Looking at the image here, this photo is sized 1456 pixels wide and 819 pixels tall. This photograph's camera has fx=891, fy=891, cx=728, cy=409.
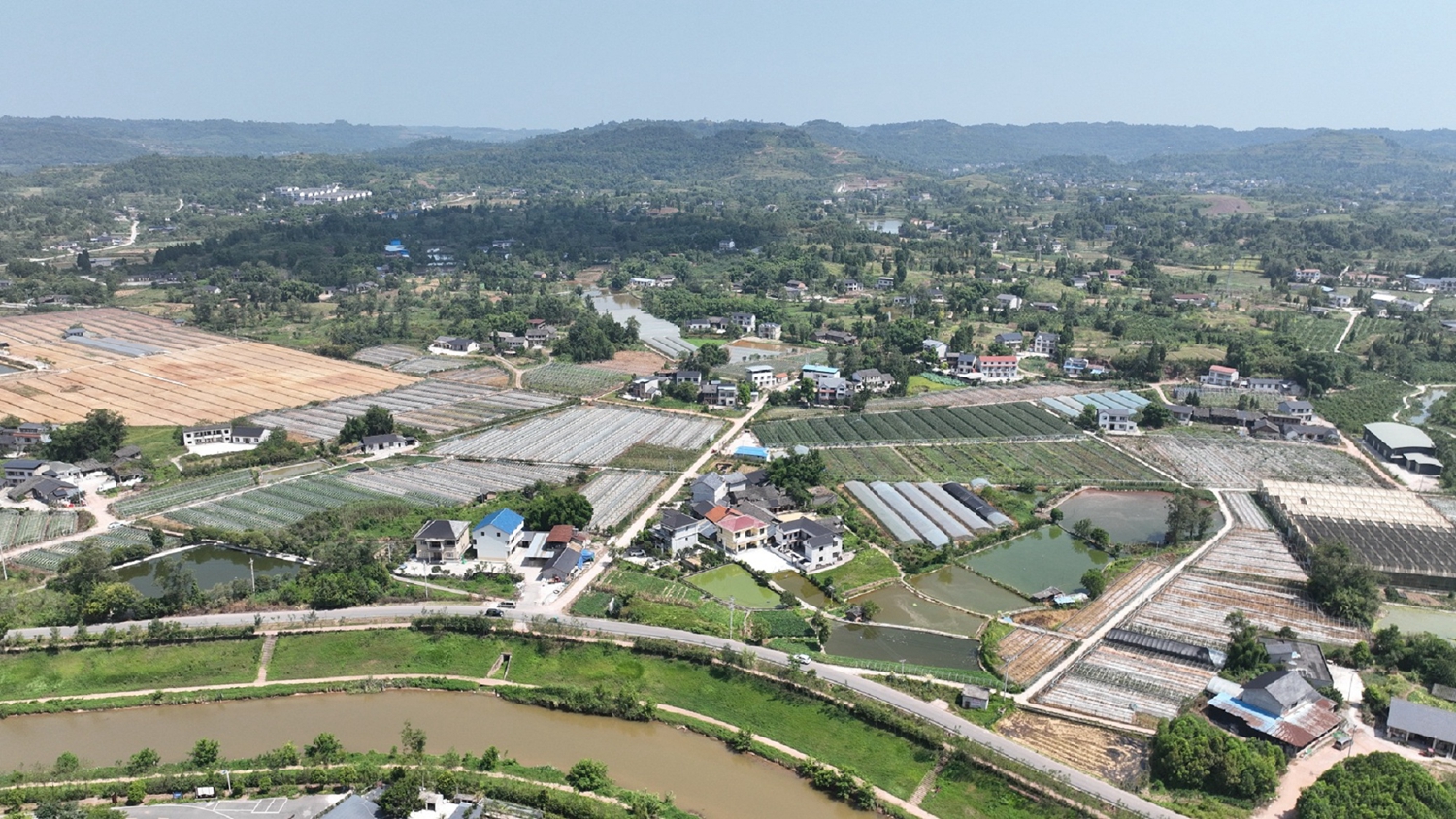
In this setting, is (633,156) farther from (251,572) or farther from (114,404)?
(251,572)

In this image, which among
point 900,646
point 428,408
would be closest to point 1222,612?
point 900,646

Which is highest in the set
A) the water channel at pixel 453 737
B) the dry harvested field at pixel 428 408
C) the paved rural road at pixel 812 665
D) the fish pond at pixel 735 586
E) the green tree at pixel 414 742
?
the green tree at pixel 414 742

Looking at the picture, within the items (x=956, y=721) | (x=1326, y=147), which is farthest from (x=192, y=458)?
(x=1326, y=147)

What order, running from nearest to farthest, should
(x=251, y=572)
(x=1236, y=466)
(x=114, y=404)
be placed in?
1. (x=251, y=572)
2. (x=1236, y=466)
3. (x=114, y=404)

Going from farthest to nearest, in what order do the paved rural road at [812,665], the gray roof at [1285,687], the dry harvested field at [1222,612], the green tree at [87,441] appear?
the green tree at [87,441], the dry harvested field at [1222,612], the gray roof at [1285,687], the paved rural road at [812,665]

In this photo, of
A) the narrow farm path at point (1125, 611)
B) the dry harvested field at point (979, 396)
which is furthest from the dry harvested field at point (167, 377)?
the narrow farm path at point (1125, 611)

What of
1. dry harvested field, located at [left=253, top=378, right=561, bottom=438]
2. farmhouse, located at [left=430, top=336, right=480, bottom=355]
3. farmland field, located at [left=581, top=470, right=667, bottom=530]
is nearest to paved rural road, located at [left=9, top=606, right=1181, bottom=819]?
farmland field, located at [left=581, top=470, right=667, bottom=530]

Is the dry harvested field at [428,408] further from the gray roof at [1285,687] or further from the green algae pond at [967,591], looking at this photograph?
the gray roof at [1285,687]
